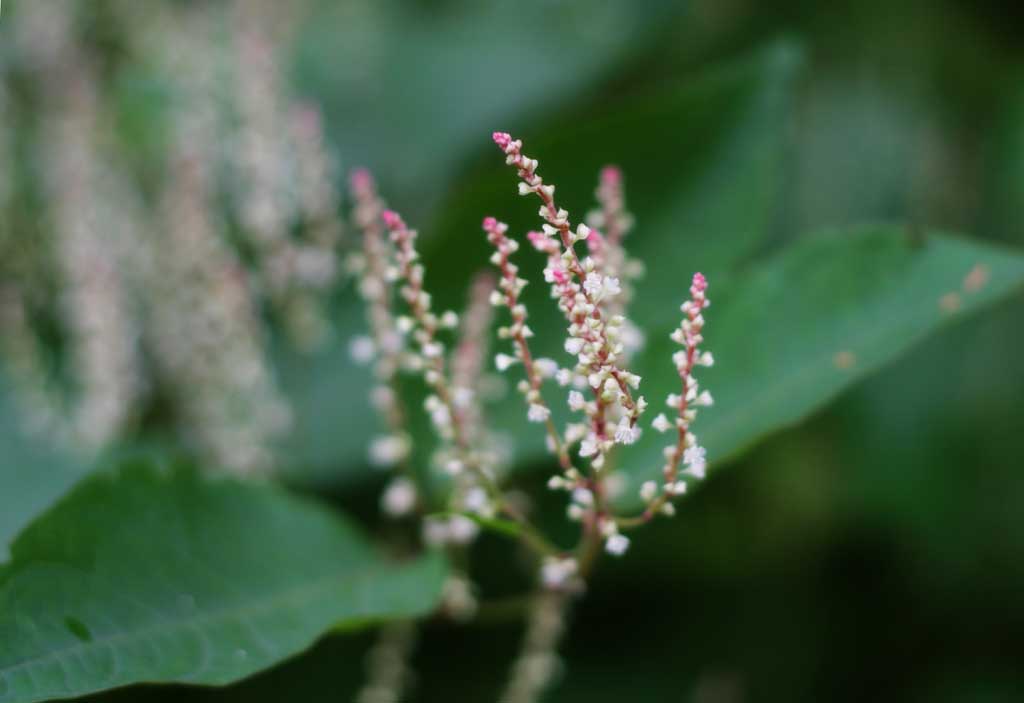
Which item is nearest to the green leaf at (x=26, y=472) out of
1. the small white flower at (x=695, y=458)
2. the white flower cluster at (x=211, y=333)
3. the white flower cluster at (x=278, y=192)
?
the white flower cluster at (x=211, y=333)

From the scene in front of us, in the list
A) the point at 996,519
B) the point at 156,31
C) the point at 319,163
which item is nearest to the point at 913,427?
the point at 996,519

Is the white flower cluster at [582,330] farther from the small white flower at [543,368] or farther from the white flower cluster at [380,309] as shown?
the white flower cluster at [380,309]

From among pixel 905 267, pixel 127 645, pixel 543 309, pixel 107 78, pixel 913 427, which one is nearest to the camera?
pixel 127 645

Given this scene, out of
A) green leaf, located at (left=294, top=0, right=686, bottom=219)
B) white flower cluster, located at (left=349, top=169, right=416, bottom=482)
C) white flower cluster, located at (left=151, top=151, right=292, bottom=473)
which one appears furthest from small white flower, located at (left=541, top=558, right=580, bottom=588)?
green leaf, located at (left=294, top=0, right=686, bottom=219)

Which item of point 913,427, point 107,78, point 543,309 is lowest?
point 543,309

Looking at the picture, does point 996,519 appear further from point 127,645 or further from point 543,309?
point 127,645

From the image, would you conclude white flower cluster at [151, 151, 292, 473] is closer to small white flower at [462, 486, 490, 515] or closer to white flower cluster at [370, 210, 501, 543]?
white flower cluster at [370, 210, 501, 543]

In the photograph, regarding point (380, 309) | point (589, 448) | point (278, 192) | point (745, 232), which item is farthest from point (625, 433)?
point (278, 192)

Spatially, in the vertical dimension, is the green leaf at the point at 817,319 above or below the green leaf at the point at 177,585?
above
